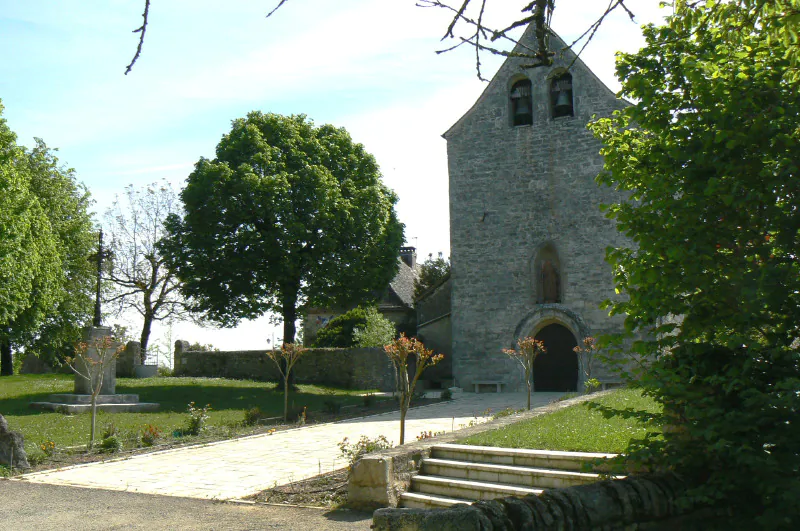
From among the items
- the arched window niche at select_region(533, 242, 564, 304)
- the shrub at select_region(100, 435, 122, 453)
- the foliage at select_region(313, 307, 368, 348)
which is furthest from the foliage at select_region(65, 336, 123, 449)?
the arched window niche at select_region(533, 242, 564, 304)

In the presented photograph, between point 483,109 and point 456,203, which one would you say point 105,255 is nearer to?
point 456,203

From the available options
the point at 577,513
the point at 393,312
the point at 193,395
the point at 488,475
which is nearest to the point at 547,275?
the point at 393,312

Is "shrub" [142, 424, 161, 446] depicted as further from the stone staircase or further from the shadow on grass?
the stone staircase

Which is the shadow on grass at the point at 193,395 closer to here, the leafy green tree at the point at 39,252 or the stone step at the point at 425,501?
the leafy green tree at the point at 39,252

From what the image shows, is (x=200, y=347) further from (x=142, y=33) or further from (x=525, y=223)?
(x=142, y=33)

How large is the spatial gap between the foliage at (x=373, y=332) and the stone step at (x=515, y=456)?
2139 centimetres

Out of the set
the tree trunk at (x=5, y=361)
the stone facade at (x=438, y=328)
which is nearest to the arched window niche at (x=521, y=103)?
the stone facade at (x=438, y=328)

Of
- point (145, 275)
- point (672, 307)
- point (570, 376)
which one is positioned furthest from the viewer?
point (145, 275)

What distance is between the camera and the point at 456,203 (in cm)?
2914

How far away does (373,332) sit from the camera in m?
31.9

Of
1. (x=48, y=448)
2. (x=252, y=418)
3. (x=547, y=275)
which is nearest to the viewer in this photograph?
(x=48, y=448)

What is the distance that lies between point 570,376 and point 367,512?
2026 centimetres

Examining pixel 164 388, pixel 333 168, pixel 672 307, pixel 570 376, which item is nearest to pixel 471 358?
pixel 570 376

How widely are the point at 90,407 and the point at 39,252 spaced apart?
1149 cm
